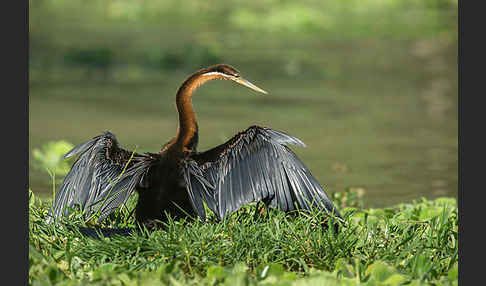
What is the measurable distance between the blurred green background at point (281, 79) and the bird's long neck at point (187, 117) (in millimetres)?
2356

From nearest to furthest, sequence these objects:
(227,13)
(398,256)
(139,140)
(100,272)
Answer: (100,272), (398,256), (139,140), (227,13)

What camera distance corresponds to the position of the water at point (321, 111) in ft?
29.0

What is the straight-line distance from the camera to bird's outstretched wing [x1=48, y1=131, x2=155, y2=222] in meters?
5.21

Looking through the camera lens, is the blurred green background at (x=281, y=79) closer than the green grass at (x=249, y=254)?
No

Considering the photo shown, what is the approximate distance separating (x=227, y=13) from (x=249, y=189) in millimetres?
17110

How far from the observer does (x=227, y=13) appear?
72.0 ft

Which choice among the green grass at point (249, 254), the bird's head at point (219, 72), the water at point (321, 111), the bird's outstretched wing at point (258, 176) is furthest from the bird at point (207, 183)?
the water at point (321, 111)

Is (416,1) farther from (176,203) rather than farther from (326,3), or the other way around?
(176,203)

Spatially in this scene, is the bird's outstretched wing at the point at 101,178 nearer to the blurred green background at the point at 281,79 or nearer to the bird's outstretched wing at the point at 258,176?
the bird's outstretched wing at the point at 258,176

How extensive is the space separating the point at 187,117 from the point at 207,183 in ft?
1.87

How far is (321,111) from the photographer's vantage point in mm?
11703

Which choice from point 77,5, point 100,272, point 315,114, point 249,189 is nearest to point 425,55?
point 315,114

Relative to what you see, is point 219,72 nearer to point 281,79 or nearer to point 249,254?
point 249,254

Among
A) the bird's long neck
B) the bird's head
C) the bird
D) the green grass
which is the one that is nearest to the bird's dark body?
the bird
